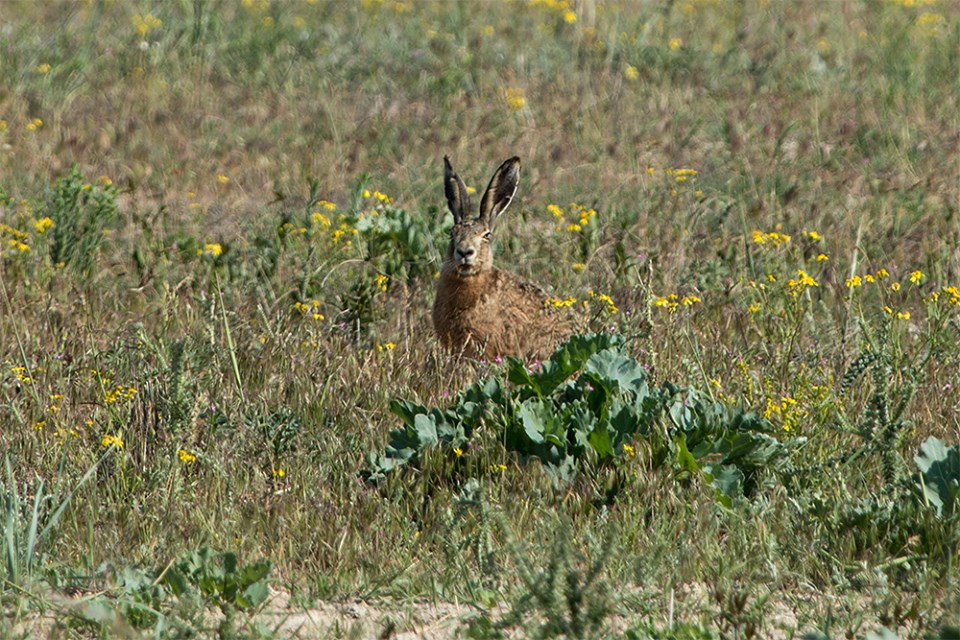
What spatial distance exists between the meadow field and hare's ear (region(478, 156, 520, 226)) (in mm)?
586

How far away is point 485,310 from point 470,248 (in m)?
0.29

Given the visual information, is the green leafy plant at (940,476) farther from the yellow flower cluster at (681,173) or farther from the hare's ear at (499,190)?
the yellow flower cluster at (681,173)

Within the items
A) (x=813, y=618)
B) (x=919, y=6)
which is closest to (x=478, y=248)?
(x=813, y=618)

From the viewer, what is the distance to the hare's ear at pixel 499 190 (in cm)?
655

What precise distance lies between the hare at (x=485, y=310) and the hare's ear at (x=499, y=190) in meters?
0.11

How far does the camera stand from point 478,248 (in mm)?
6320

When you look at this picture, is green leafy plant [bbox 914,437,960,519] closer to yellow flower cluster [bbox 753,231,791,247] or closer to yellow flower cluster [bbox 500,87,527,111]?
yellow flower cluster [bbox 753,231,791,247]

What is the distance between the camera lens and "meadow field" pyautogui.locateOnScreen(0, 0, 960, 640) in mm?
4070

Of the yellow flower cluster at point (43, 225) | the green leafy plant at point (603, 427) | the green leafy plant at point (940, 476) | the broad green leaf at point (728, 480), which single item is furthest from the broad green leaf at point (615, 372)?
the yellow flower cluster at point (43, 225)

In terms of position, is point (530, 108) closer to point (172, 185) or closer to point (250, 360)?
point (172, 185)

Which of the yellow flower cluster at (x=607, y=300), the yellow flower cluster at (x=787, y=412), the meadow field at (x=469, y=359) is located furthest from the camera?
the yellow flower cluster at (x=607, y=300)

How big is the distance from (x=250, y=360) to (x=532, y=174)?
3.80m

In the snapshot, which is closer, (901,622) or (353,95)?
(901,622)

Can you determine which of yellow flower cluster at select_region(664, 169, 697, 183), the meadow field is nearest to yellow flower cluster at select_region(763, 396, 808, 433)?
the meadow field
